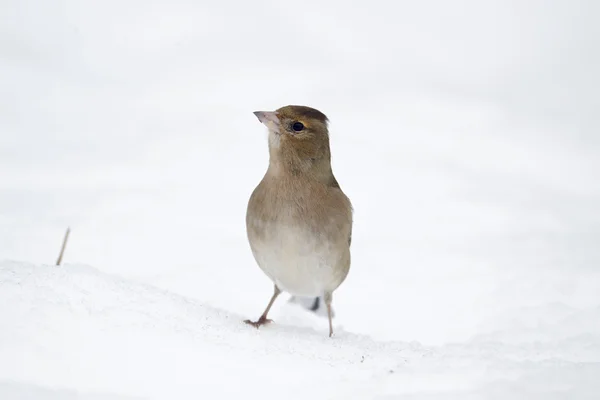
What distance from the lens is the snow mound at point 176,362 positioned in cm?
286

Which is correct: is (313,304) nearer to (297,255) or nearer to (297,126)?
(297,255)

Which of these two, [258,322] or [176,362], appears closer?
[176,362]

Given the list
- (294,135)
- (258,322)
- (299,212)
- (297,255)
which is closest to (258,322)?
(258,322)

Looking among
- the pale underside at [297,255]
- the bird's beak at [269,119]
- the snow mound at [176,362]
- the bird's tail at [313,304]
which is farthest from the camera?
the bird's tail at [313,304]

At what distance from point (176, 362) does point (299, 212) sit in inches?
60.8

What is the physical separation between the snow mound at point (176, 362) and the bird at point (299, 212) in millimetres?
658

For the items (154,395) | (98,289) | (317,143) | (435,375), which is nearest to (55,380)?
(154,395)

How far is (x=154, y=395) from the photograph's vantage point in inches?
113

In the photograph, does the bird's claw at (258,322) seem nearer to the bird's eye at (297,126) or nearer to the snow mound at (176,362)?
the snow mound at (176,362)

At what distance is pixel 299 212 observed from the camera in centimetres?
440

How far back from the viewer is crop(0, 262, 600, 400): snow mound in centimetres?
286

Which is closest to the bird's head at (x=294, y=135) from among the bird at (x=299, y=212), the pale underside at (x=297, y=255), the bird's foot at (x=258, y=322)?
the bird at (x=299, y=212)

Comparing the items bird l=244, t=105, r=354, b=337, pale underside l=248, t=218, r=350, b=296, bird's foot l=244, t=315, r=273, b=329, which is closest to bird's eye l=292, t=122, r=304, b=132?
bird l=244, t=105, r=354, b=337

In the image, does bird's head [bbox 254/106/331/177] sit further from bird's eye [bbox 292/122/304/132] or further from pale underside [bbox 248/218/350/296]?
pale underside [bbox 248/218/350/296]
